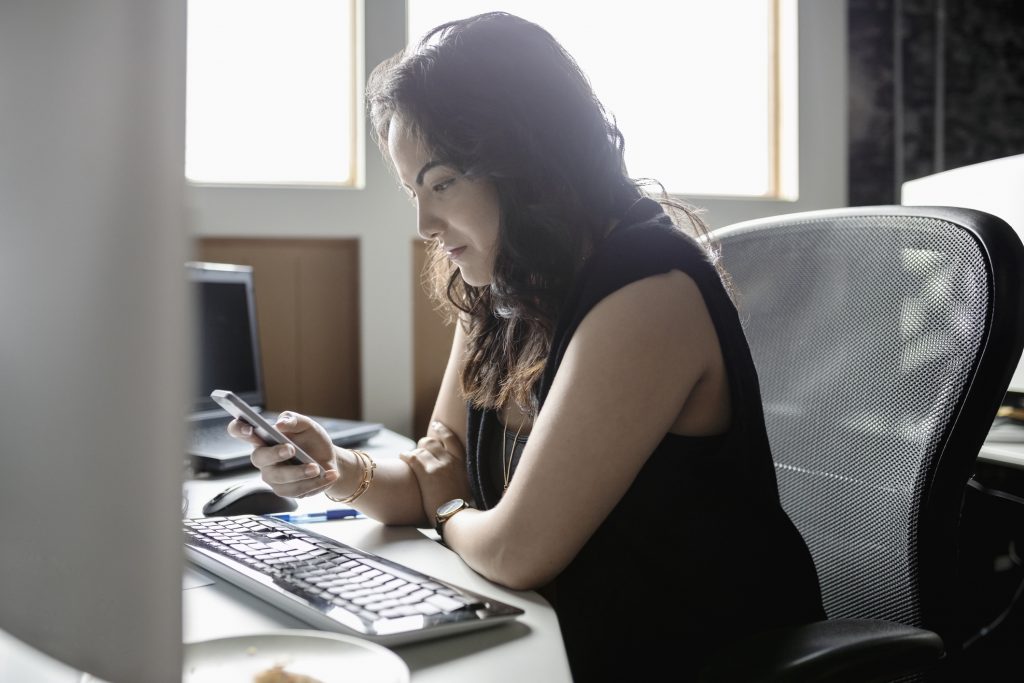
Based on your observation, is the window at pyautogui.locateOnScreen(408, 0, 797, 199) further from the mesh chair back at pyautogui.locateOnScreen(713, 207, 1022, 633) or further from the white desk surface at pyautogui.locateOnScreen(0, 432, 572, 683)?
the white desk surface at pyautogui.locateOnScreen(0, 432, 572, 683)

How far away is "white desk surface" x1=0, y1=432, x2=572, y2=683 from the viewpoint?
0.41 m

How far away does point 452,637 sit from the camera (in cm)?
59

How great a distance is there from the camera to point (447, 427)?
1159 millimetres

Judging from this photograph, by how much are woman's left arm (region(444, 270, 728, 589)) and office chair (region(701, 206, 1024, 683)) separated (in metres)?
0.17

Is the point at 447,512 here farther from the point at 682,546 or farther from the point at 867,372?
the point at 867,372

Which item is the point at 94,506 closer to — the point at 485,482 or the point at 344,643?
the point at 344,643

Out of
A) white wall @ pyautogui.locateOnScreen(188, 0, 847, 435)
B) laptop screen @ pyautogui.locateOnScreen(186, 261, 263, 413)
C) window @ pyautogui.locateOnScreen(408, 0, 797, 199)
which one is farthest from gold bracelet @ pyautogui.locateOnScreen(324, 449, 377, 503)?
window @ pyautogui.locateOnScreen(408, 0, 797, 199)

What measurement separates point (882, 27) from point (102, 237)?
2724 millimetres

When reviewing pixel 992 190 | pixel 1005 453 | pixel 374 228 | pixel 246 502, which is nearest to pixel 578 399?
pixel 246 502

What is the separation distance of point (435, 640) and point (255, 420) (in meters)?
0.38

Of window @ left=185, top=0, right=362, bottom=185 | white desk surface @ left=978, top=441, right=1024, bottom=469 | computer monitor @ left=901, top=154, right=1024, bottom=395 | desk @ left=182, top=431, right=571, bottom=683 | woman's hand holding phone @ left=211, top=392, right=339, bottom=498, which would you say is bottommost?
desk @ left=182, top=431, right=571, bottom=683

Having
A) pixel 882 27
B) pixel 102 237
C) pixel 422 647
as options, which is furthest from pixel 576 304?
pixel 882 27

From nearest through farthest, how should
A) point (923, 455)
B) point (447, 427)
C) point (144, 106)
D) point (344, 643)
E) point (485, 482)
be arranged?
point (144, 106) < point (344, 643) < point (923, 455) < point (485, 482) < point (447, 427)

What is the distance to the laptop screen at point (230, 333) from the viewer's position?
67.1 inches
